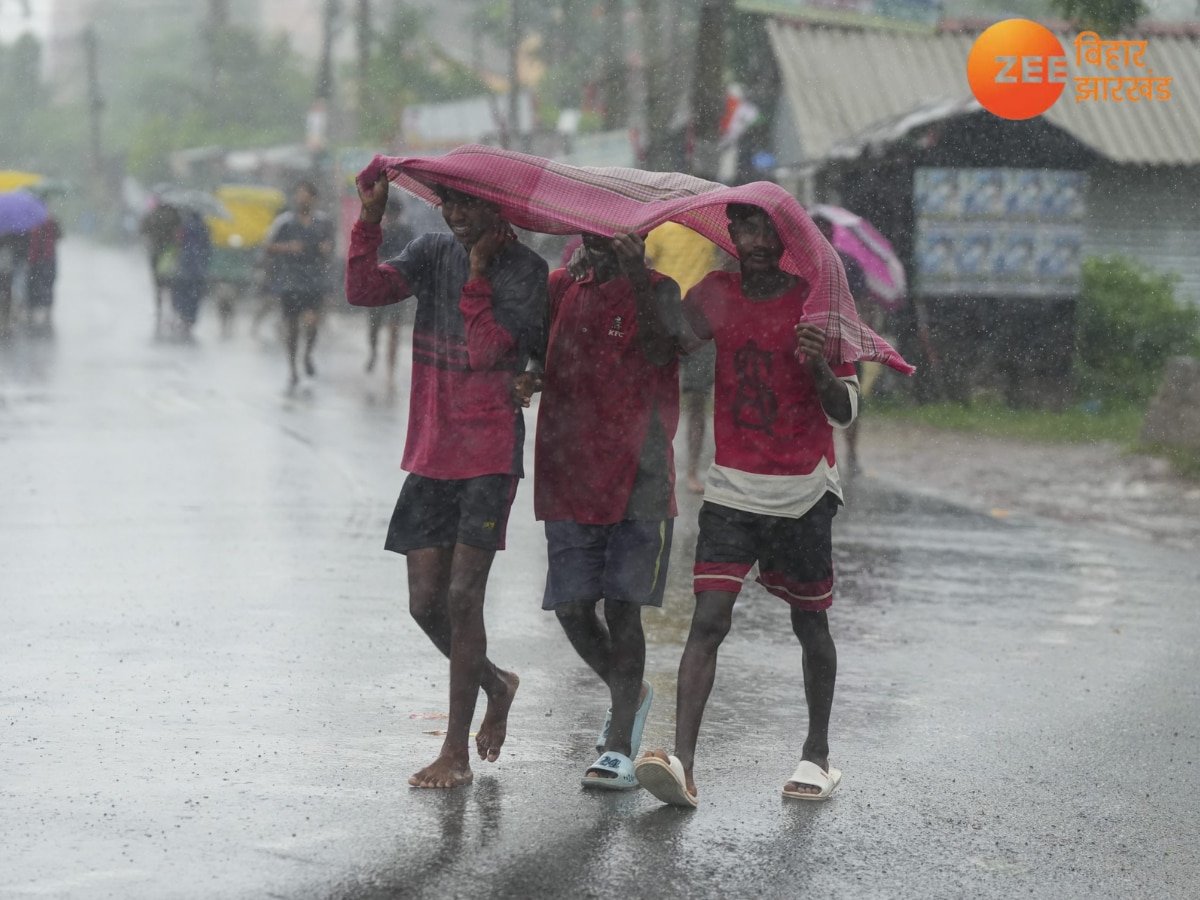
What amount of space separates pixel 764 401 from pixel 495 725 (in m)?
1.23

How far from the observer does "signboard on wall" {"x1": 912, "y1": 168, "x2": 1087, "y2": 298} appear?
18.5 metres

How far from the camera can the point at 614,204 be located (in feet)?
16.6

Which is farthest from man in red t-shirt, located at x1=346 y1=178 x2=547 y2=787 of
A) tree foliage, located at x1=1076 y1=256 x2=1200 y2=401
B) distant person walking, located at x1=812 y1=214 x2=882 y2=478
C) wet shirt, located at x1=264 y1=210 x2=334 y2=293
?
tree foliage, located at x1=1076 y1=256 x2=1200 y2=401

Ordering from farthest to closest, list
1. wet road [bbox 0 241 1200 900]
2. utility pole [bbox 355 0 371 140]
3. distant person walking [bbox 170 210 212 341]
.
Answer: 1. utility pole [bbox 355 0 371 140]
2. distant person walking [bbox 170 210 212 341]
3. wet road [bbox 0 241 1200 900]

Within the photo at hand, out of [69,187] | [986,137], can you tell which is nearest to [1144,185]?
[986,137]

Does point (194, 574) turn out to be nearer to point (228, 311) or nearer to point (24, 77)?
point (228, 311)

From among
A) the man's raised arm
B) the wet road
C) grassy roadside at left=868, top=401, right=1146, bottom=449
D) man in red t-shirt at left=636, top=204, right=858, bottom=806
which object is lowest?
grassy roadside at left=868, top=401, right=1146, bottom=449

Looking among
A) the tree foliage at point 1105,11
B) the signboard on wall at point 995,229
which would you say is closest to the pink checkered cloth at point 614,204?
the tree foliage at point 1105,11

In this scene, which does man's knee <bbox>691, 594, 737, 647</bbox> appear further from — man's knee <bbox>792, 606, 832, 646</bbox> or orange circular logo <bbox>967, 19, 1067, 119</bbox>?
orange circular logo <bbox>967, 19, 1067, 119</bbox>

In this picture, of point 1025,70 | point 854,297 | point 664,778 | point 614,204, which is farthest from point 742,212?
point 1025,70

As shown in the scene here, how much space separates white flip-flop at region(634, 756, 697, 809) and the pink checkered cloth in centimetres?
116

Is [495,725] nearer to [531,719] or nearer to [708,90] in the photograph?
[531,719]

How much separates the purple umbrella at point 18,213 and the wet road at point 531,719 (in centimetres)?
1292

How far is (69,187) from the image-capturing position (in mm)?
28266
